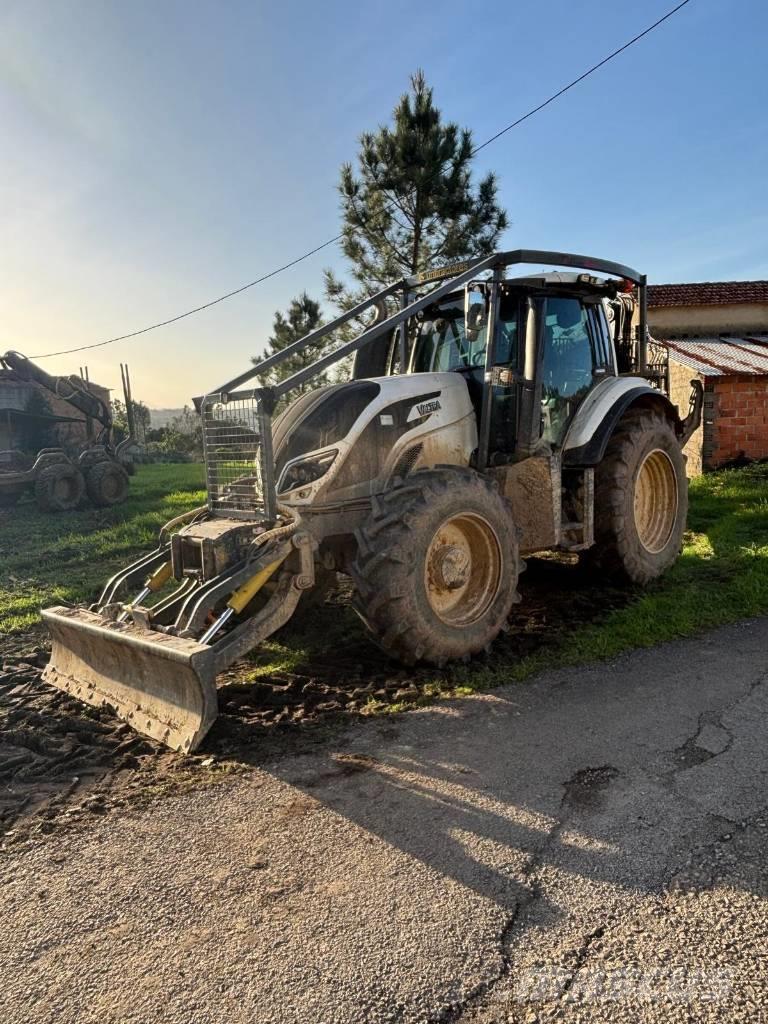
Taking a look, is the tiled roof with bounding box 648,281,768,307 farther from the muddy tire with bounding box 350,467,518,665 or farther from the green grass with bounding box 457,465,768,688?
the muddy tire with bounding box 350,467,518,665

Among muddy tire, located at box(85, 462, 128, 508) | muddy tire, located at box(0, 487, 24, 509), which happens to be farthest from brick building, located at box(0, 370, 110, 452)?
muddy tire, located at box(85, 462, 128, 508)

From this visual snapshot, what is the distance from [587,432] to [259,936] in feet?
14.9

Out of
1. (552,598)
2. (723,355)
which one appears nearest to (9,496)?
(552,598)

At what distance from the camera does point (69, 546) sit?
10.5m

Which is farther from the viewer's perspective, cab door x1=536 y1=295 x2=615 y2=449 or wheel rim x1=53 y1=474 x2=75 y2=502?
wheel rim x1=53 y1=474 x2=75 y2=502

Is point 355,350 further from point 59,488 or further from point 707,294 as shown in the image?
point 707,294

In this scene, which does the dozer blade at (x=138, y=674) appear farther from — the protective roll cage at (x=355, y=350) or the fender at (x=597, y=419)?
the fender at (x=597, y=419)

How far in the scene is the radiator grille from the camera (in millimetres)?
4523

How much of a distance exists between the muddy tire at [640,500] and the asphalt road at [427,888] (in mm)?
2319

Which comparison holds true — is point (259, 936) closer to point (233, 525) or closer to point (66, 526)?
point (233, 525)

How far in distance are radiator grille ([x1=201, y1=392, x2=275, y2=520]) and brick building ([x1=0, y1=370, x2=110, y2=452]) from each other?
14048mm

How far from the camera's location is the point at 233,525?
4.67m

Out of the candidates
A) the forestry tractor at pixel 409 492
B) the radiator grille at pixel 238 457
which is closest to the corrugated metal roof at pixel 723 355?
the forestry tractor at pixel 409 492

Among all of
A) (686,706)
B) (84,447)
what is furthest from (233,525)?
(84,447)
